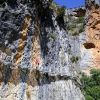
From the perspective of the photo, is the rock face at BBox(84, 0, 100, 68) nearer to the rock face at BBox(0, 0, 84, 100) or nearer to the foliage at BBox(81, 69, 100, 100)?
the foliage at BBox(81, 69, 100, 100)

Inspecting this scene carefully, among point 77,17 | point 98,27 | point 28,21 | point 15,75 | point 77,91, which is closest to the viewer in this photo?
point 15,75

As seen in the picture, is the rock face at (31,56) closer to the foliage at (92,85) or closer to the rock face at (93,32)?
the foliage at (92,85)

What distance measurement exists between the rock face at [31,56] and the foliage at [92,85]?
8397 millimetres

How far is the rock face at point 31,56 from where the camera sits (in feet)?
39.9

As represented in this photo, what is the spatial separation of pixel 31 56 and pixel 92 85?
41.5 feet

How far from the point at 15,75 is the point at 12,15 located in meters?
2.11

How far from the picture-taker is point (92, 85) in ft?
81.8

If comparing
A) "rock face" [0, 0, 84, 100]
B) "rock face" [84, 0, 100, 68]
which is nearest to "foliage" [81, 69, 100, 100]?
"rock face" [84, 0, 100, 68]

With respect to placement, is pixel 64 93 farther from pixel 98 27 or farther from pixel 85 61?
pixel 98 27

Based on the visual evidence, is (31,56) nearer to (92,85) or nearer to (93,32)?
(92,85)

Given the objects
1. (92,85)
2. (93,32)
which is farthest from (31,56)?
(93,32)

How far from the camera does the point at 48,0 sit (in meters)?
15.1

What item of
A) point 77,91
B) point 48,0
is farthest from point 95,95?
point 48,0

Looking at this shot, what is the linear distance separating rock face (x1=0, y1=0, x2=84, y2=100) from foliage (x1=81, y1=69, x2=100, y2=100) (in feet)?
27.5
